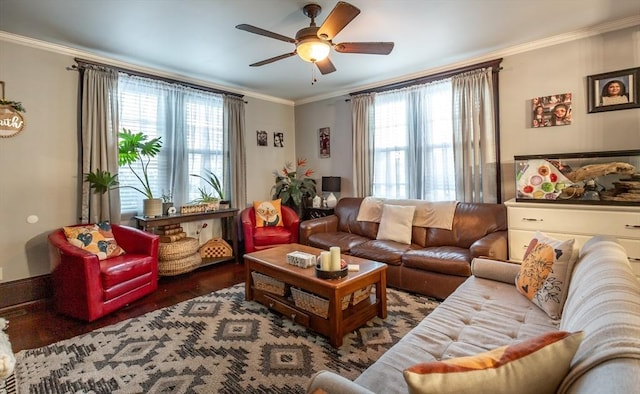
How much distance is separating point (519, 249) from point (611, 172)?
1006 millimetres

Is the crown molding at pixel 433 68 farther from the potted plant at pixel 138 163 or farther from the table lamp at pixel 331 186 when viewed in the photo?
the table lamp at pixel 331 186

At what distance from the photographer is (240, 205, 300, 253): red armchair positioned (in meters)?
4.04

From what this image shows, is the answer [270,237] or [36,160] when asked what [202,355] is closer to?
[270,237]

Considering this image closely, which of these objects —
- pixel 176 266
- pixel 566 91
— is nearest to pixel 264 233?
pixel 176 266

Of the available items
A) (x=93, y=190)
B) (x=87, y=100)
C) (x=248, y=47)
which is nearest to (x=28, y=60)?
(x=87, y=100)

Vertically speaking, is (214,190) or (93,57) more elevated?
(93,57)

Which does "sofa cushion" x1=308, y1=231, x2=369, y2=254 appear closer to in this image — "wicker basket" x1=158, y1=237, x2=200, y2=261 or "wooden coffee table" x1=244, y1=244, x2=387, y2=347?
"wooden coffee table" x1=244, y1=244, x2=387, y2=347

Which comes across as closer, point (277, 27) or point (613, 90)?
point (277, 27)

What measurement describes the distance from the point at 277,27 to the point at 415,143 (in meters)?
2.30

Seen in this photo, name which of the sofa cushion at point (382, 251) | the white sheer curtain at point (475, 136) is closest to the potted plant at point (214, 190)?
the sofa cushion at point (382, 251)

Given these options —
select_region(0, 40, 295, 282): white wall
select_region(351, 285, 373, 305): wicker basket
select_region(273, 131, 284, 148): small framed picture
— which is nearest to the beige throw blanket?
select_region(351, 285, 373, 305): wicker basket

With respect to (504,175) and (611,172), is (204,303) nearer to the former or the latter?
(504,175)

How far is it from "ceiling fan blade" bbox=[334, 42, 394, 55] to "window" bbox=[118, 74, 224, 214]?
8.69 ft

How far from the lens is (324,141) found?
17.2ft
